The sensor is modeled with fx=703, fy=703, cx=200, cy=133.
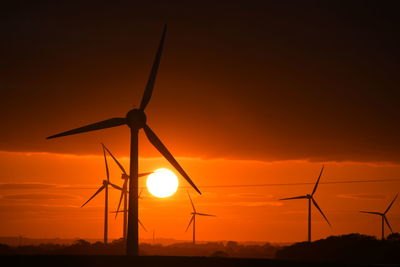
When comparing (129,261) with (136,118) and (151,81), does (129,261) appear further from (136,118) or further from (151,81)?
(151,81)

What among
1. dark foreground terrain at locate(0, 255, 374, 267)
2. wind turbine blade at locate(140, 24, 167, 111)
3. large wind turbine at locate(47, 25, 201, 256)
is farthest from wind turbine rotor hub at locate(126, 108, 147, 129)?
dark foreground terrain at locate(0, 255, 374, 267)

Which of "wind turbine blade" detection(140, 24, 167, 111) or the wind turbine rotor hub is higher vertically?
"wind turbine blade" detection(140, 24, 167, 111)

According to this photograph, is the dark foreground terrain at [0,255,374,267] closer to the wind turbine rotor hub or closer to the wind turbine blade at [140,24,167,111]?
the wind turbine rotor hub

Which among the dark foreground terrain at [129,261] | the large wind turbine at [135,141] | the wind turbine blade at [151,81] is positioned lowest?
A: the dark foreground terrain at [129,261]

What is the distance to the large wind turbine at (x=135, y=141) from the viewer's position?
99625 millimetres

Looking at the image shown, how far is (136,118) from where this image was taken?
106 meters

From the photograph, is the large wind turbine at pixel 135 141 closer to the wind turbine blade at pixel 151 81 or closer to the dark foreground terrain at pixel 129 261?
the wind turbine blade at pixel 151 81

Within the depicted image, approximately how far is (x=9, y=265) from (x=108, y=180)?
9916 cm

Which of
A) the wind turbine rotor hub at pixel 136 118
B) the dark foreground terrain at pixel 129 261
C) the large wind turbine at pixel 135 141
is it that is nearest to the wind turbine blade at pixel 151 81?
the large wind turbine at pixel 135 141

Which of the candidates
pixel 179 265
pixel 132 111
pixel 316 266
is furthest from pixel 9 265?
pixel 316 266

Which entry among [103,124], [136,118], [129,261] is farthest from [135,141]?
[129,261]

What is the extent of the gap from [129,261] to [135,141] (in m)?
20.0

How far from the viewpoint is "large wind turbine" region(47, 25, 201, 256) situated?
9962 cm

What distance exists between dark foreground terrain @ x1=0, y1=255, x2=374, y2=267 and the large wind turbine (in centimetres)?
500
